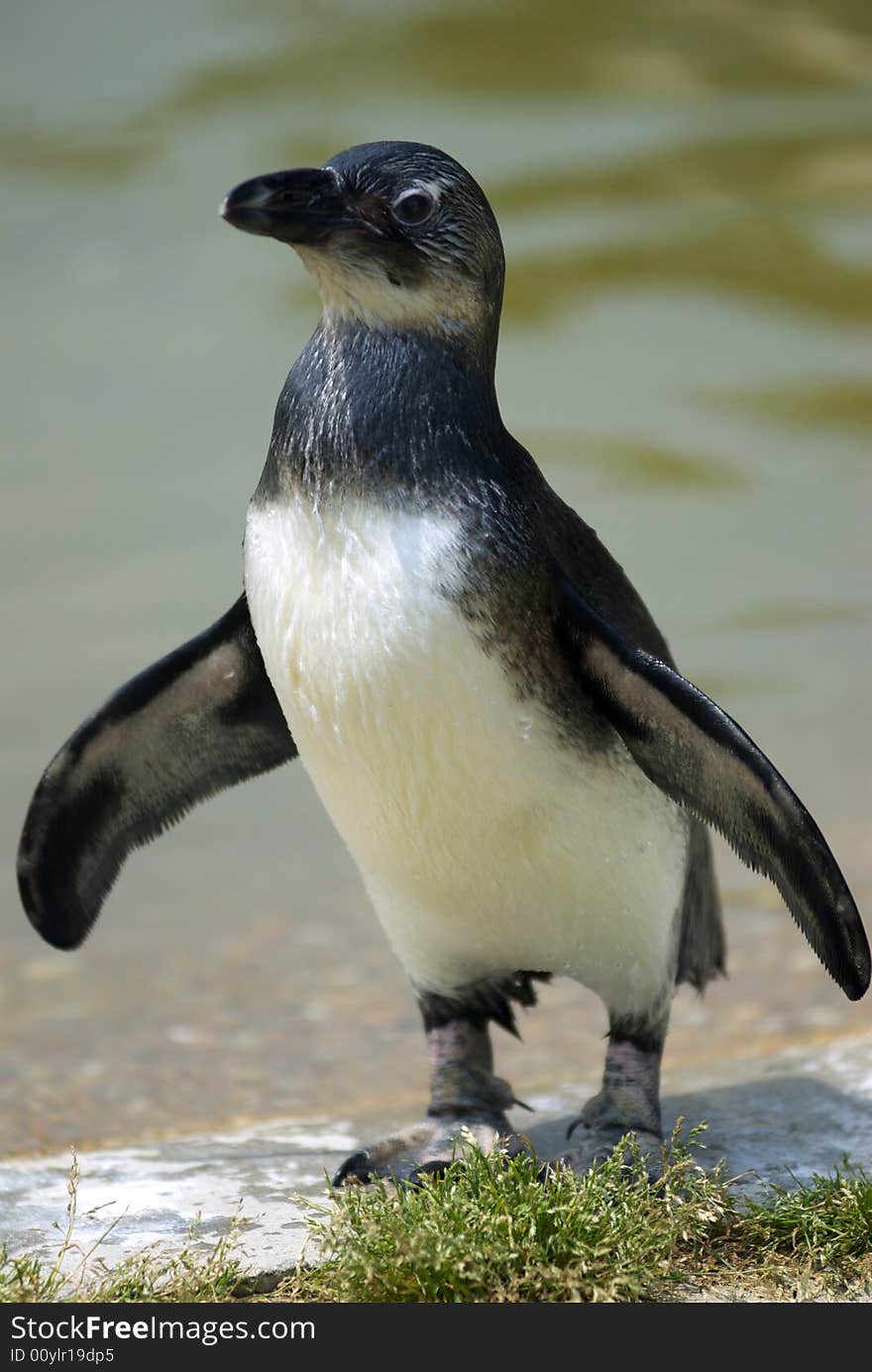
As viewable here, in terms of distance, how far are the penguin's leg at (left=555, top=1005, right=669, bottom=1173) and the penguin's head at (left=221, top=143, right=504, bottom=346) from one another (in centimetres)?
116

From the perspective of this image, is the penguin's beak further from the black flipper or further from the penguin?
the black flipper

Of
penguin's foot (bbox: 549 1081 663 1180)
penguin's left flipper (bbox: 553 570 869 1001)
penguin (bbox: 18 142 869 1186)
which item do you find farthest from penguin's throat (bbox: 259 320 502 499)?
penguin's foot (bbox: 549 1081 663 1180)

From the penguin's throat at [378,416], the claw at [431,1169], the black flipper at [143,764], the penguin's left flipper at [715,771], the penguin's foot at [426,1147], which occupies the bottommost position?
the claw at [431,1169]

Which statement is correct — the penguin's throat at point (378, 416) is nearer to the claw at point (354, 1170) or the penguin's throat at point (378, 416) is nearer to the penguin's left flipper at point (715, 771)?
the penguin's left flipper at point (715, 771)

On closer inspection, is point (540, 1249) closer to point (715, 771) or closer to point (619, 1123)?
point (619, 1123)

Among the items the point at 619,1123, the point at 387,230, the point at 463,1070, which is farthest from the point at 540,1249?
the point at 387,230

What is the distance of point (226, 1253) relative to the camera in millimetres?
2461

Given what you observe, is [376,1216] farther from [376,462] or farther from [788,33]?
[788,33]

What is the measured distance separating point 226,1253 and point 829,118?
39.5 ft

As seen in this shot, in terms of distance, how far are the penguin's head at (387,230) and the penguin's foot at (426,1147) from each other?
128 centimetres

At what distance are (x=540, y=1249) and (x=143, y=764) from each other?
44.4 inches

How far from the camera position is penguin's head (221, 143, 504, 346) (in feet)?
7.70

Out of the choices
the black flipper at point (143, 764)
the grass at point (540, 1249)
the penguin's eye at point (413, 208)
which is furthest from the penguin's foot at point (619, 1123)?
the penguin's eye at point (413, 208)

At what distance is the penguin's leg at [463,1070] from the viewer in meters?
2.90
